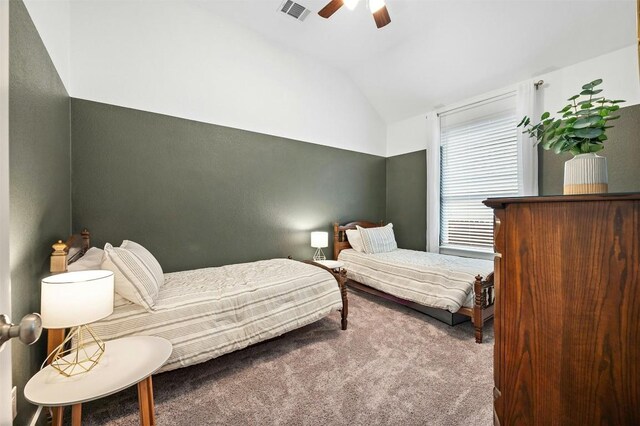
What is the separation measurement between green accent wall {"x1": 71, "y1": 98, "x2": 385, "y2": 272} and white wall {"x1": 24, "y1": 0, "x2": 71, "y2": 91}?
0.35 meters

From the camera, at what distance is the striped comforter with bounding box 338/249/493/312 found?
2593mm

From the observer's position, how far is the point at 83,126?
8.11 ft

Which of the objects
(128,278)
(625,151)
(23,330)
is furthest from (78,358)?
(625,151)

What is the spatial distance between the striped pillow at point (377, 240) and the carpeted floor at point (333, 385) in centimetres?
153

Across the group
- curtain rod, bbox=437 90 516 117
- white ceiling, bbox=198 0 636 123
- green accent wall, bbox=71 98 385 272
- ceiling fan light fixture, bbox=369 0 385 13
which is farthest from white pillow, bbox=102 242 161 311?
curtain rod, bbox=437 90 516 117

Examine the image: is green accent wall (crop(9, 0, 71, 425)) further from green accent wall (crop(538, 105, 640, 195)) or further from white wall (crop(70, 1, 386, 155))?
green accent wall (crop(538, 105, 640, 195))

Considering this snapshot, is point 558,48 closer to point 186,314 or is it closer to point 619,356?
point 619,356

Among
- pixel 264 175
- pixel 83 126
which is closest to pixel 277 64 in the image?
pixel 264 175

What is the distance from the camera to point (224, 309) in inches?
77.7

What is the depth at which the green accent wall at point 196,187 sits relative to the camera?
8.33ft

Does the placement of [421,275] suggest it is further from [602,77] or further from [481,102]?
[602,77]

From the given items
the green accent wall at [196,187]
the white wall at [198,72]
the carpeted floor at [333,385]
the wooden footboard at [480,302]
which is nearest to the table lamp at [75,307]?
the carpeted floor at [333,385]

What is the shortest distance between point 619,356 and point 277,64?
411cm

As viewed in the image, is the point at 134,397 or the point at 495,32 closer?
the point at 134,397
